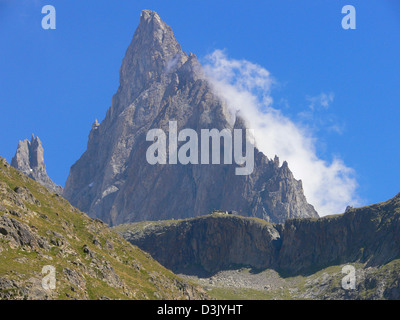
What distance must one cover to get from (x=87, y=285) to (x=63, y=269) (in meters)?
10.0

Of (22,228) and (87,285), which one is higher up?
(22,228)
